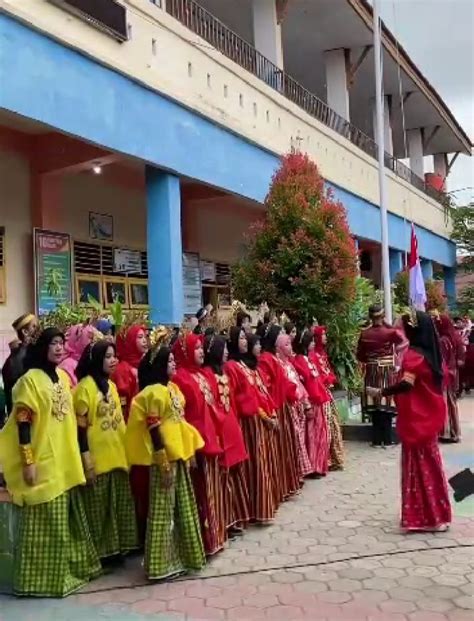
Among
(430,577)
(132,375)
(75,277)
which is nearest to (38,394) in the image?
(132,375)

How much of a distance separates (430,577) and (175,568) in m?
1.48

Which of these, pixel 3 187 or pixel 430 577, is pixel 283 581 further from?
pixel 3 187

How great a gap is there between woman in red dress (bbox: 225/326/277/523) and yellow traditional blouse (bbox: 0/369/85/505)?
1.49 m

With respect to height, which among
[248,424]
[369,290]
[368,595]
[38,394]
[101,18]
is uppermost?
[101,18]

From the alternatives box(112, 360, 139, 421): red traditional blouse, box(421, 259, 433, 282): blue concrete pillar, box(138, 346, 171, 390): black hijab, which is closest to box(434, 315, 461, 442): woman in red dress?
box(112, 360, 139, 421): red traditional blouse

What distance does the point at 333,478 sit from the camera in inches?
277

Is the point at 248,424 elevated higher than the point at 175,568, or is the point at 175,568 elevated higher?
the point at 248,424

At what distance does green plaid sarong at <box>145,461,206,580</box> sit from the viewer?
4.29 meters

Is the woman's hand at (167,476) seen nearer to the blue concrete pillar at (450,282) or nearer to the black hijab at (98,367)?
the black hijab at (98,367)

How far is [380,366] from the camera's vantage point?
8.54m

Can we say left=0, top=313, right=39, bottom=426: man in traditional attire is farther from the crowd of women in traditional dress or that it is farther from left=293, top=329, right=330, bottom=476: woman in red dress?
left=293, top=329, right=330, bottom=476: woman in red dress

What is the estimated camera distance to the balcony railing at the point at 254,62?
1057 cm

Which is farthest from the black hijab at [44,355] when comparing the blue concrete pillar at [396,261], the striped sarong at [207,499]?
the blue concrete pillar at [396,261]

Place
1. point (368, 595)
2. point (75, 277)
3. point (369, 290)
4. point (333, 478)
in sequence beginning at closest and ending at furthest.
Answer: point (368, 595) → point (333, 478) → point (75, 277) → point (369, 290)
